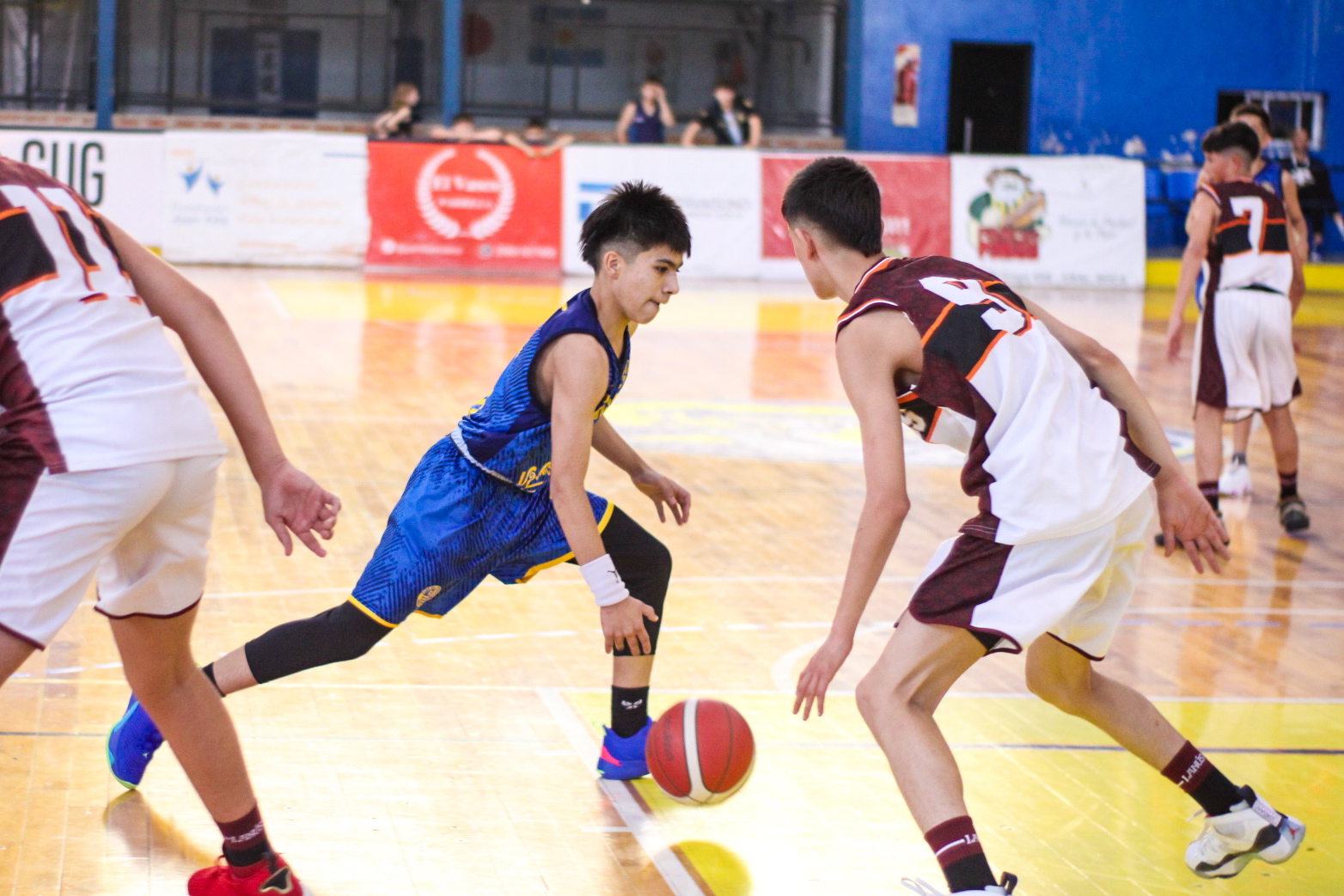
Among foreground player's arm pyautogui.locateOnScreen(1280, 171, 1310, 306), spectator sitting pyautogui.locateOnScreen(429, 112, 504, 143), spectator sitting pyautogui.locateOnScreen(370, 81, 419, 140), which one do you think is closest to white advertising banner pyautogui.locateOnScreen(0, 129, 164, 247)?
spectator sitting pyautogui.locateOnScreen(370, 81, 419, 140)

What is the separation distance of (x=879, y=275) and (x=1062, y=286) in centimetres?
1605

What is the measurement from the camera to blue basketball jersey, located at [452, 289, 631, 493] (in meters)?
4.04

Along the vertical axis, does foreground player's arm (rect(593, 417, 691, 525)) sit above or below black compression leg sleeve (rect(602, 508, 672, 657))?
above

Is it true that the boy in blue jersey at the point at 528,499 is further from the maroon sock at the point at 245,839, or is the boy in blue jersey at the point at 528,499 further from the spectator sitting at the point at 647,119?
the spectator sitting at the point at 647,119

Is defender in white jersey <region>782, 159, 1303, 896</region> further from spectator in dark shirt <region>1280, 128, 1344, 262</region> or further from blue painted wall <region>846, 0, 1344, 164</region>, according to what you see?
blue painted wall <region>846, 0, 1344, 164</region>

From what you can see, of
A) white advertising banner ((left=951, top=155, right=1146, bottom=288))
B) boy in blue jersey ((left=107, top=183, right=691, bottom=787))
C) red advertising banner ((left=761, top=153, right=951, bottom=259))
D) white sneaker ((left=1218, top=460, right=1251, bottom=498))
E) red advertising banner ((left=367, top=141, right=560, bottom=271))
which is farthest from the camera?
white advertising banner ((left=951, top=155, right=1146, bottom=288))

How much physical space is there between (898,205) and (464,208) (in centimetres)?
503

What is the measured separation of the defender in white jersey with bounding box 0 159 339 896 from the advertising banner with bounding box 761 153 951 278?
1550 centimetres

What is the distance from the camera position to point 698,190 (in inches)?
717

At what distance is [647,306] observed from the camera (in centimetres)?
394

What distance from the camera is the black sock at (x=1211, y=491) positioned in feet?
24.1

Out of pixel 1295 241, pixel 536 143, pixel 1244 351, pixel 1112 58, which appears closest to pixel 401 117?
pixel 536 143

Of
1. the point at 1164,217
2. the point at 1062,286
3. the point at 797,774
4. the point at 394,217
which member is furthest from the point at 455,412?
the point at 1164,217

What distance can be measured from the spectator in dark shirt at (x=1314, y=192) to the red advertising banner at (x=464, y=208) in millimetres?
9736
